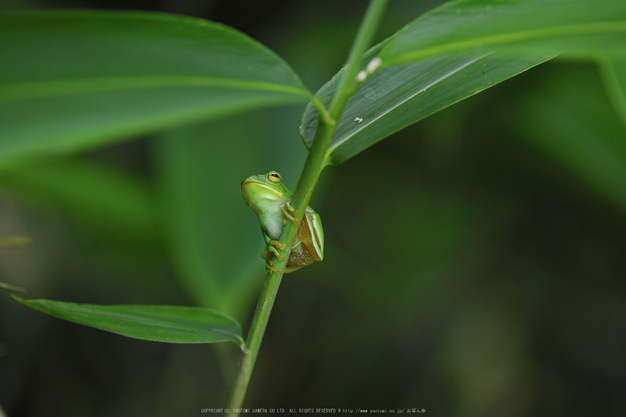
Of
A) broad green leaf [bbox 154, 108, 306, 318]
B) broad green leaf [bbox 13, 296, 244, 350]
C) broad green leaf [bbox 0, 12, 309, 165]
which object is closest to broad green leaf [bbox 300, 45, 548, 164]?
broad green leaf [bbox 0, 12, 309, 165]

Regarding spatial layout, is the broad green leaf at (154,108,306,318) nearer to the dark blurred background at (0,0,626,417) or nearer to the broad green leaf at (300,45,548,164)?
the dark blurred background at (0,0,626,417)

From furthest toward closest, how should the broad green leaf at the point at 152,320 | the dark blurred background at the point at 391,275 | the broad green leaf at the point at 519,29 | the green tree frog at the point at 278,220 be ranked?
the dark blurred background at the point at 391,275
the green tree frog at the point at 278,220
the broad green leaf at the point at 152,320
the broad green leaf at the point at 519,29

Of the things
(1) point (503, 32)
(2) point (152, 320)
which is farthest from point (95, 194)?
(1) point (503, 32)

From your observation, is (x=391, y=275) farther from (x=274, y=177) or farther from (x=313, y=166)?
(x=313, y=166)

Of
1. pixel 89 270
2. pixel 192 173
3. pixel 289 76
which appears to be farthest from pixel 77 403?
pixel 289 76

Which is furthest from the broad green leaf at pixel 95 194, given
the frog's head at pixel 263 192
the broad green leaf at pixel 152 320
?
the broad green leaf at pixel 152 320

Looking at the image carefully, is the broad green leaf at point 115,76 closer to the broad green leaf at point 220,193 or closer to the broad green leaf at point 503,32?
the broad green leaf at point 503,32
